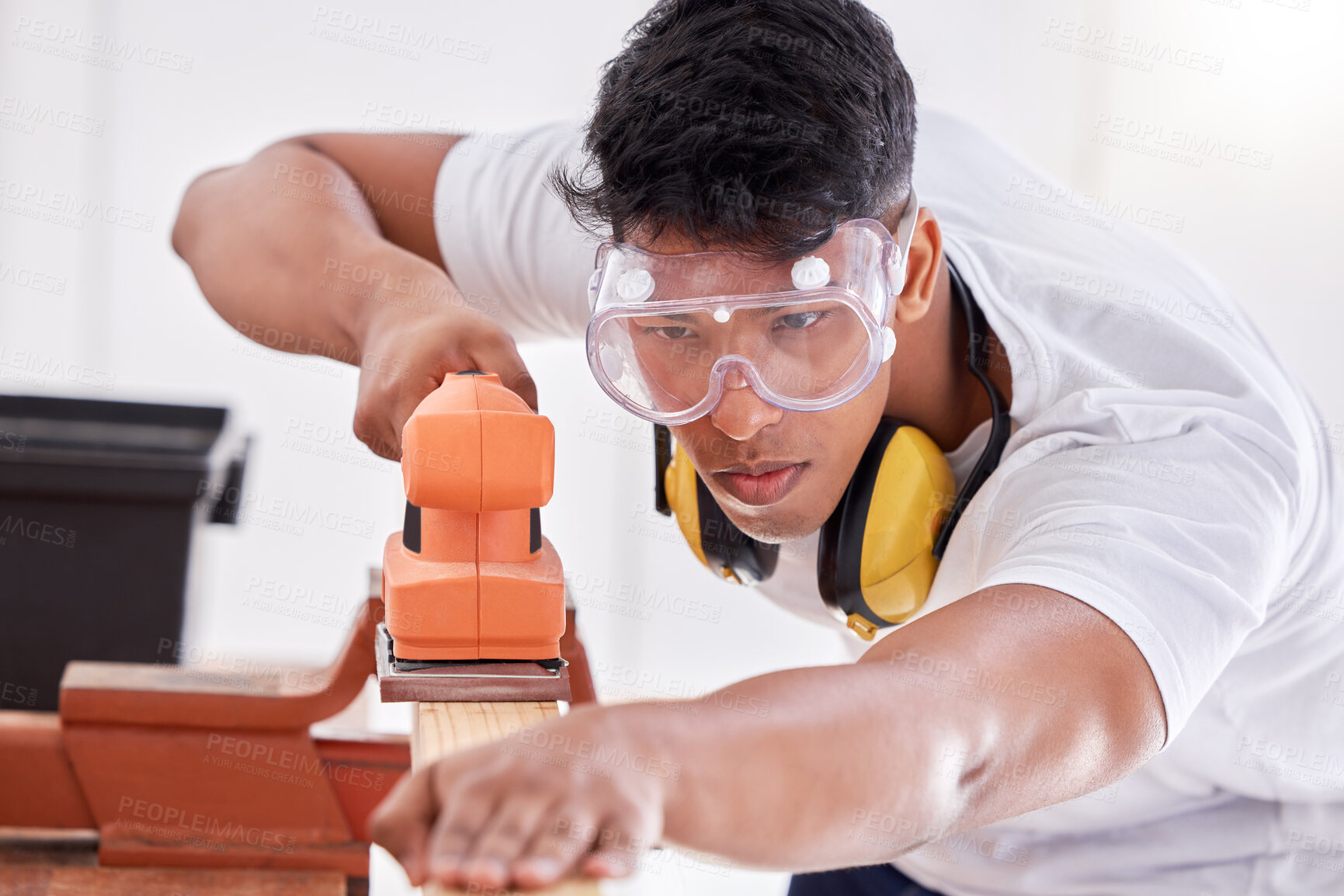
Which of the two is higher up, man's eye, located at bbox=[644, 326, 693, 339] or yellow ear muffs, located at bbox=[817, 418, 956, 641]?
man's eye, located at bbox=[644, 326, 693, 339]

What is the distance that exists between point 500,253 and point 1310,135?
111 inches

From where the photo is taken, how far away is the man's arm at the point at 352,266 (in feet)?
4.09

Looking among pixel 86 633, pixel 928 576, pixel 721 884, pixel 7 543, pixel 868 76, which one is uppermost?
pixel 868 76

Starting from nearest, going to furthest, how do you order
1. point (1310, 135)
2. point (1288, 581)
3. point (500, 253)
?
point (1288, 581)
point (500, 253)
point (1310, 135)

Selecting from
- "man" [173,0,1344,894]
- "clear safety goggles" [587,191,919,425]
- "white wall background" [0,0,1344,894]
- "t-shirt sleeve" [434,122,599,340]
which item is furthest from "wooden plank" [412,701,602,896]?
"white wall background" [0,0,1344,894]

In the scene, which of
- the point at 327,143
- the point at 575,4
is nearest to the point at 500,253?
the point at 327,143

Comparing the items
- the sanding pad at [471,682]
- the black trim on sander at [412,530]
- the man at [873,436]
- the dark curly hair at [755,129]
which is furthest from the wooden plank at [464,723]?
the dark curly hair at [755,129]

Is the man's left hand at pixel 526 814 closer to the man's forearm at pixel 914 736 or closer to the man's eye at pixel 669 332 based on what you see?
the man's forearm at pixel 914 736

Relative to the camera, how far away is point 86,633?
2.28m

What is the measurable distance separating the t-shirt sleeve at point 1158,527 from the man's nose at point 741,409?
10.3 inches

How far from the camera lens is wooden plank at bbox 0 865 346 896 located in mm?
1386

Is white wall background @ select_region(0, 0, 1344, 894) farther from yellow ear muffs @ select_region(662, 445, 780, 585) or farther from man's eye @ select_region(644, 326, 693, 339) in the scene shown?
man's eye @ select_region(644, 326, 693, 339)

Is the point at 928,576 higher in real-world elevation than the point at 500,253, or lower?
lower

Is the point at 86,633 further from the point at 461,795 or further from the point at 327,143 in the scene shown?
the point at 461,795
